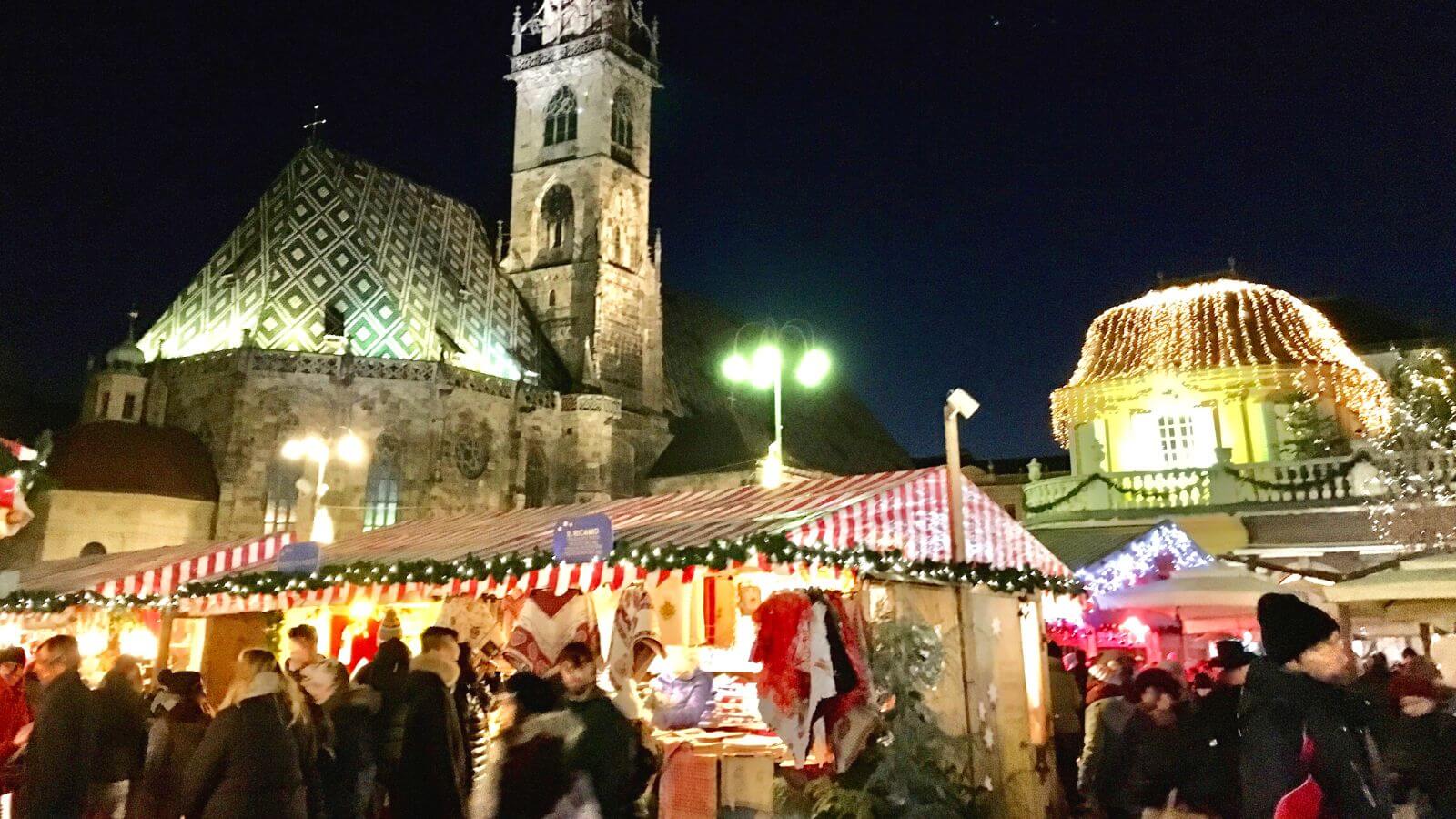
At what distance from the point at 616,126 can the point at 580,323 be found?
7.49 m

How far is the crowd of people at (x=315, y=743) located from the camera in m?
3.73

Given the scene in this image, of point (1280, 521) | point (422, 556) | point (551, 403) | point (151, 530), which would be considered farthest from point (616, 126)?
point (422, 556)

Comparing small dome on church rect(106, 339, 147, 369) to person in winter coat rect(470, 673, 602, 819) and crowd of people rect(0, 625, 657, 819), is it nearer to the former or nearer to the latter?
crowd of people rect(0, 625, 657, 819)

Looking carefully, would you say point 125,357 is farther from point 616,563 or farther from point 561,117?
point 616,563

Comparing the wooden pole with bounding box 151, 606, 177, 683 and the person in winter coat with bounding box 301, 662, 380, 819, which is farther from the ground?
the wooden pole with bounding box 151, 606, 177, 683

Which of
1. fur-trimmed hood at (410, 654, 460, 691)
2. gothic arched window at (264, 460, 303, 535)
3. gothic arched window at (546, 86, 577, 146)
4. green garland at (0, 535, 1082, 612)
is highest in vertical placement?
gothic arched window at (546, 86, 577, 146)

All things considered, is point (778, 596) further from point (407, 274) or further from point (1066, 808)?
point (407, 274)

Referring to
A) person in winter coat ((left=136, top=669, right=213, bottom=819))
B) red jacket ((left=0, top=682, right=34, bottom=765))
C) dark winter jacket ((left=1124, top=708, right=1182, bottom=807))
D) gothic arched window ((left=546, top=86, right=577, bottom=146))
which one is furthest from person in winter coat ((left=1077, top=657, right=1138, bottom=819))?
gothic arched window ((left=546, top=86, right=577, bottom=146))

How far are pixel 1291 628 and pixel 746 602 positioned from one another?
552 cm

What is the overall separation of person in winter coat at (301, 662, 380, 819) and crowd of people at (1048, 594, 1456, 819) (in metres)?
4.20

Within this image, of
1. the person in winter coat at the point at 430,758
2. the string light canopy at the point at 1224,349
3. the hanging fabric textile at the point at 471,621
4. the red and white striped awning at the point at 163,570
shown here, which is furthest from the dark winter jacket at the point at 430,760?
the string light canopy at the point at 1224,349

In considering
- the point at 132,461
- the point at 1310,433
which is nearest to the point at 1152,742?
the point at 1310,433

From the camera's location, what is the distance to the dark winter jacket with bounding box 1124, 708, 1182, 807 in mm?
5613

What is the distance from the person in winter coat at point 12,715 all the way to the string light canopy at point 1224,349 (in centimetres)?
1734
